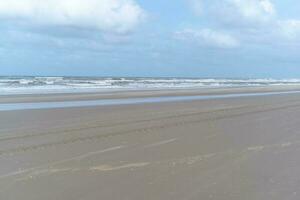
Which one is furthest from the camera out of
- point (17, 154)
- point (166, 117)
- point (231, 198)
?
point (166, 117)

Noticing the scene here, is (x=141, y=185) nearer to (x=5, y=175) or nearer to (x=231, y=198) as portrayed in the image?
(x=231, y=198)

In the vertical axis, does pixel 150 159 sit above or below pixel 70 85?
above

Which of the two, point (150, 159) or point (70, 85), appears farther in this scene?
point (70, 85)

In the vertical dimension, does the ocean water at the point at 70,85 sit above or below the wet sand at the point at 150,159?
below

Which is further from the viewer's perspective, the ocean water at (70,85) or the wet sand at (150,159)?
the ocean water at (70,85)

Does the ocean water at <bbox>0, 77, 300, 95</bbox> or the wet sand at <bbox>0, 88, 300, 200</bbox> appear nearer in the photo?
the wet sand at <bbox>0, 88, 300, 200</bbox>

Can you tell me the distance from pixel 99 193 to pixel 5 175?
189 cm

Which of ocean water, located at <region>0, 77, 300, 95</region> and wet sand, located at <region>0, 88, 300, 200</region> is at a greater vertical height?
wet sand, located at <region>0, 88, 300, 200</region>

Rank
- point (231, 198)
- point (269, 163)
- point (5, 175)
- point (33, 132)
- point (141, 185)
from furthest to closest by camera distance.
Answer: point (33, 132) → point (269, 163) → point (5, 175) → point (141, 185) → point (231, 198)

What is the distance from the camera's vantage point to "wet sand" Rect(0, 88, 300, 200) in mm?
6496

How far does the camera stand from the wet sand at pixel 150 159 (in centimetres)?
650

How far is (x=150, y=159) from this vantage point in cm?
885

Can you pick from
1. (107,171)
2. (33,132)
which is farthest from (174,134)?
(107,171)

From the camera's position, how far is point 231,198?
6078 mm
